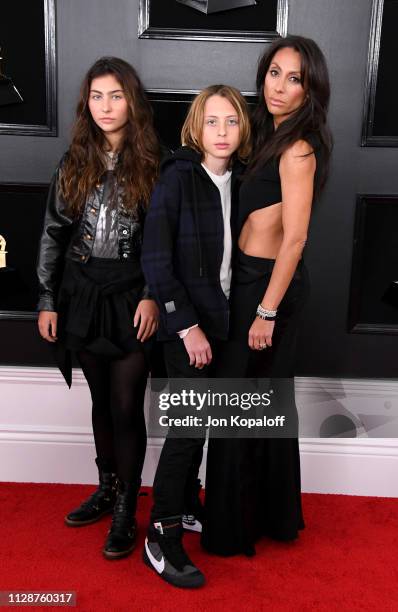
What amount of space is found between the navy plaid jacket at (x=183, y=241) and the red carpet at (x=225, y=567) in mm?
797

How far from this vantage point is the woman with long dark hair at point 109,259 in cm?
198

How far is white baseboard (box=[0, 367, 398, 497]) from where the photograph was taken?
2.56 meters

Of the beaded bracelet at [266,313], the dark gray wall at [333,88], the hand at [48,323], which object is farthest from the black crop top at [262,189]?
the hand at [48,323]

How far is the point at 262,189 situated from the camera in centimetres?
183

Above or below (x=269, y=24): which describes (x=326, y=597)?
below

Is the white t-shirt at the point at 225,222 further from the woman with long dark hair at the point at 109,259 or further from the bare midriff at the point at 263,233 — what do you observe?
the woman with long dark hair at the point at 109,259

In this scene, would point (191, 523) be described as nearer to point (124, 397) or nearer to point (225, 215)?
point (124, 397)

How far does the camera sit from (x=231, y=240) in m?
1.91

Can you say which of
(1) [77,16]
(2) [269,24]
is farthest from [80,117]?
(2) [269,24]

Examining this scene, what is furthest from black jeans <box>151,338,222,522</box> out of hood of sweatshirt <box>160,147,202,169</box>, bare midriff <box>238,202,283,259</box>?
hood of sweatshirt <box>160,147,202,169</box>

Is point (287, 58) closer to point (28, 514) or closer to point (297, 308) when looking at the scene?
point (297, 308)

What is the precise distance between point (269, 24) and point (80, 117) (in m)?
0.79

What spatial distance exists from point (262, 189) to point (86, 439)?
1.31 metres

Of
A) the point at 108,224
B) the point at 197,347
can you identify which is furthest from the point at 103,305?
the point at 197,347
